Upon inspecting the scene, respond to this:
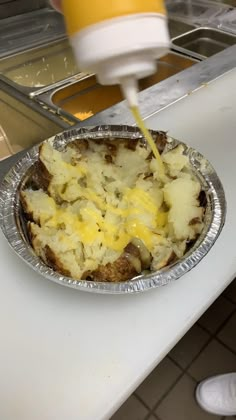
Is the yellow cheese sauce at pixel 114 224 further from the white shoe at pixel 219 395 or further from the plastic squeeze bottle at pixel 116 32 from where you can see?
the white shoe at pixel 219 395

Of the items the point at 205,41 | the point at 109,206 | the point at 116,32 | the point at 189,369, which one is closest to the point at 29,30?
the point at 205,41

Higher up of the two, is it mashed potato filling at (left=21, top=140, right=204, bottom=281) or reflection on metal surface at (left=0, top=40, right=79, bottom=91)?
reflection on metal surface at (left=0, top=40, right=79, bottom=91)

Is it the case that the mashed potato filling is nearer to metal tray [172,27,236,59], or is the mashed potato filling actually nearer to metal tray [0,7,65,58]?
metal tray [0,7,65,58]

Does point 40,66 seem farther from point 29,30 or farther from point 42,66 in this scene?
point 29,30

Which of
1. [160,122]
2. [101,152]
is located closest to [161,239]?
[101,152]

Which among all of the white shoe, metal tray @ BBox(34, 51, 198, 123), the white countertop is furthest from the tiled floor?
metal tray @ BBox(34, 51, 198, 123)

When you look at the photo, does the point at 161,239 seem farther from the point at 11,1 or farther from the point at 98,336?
the point at 11,1
